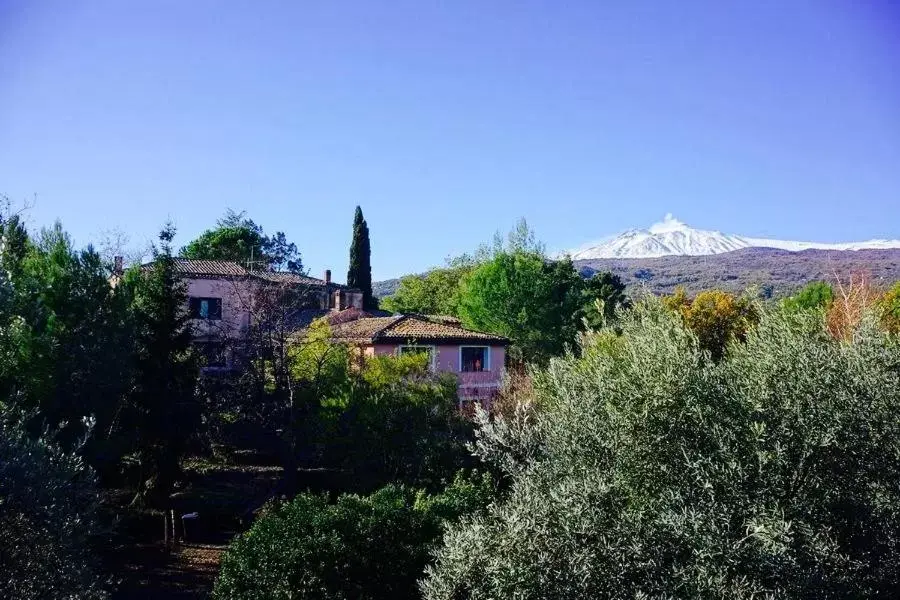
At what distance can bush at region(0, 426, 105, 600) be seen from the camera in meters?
9.12

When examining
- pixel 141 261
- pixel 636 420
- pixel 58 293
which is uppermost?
pixel 141 261

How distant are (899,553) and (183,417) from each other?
64.5 feet

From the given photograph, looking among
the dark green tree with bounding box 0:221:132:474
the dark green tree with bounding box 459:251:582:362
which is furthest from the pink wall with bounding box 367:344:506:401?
the dark green tree with bounding box 0:221:132:474

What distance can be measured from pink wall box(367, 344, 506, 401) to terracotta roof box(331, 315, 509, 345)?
440mm

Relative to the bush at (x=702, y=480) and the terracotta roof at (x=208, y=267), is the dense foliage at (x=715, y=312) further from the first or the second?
the terracotta roof at (x=208, y=267)

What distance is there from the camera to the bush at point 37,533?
9125mm

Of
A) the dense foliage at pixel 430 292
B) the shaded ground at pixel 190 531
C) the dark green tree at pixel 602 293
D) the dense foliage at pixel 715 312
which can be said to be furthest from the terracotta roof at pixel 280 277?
the dense foliage at pixel 715 312

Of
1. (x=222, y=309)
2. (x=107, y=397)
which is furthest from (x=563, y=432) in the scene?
(x=222, y=309)

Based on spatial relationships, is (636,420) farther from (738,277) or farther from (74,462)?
(738,277)

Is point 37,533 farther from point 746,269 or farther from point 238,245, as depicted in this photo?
point 746,269

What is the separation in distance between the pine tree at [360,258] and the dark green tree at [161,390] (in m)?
40.3

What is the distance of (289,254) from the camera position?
77125 millimetres

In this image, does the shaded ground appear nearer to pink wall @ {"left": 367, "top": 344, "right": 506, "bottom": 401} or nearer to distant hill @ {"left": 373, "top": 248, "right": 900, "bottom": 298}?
pink wall @ {"left": 367, "top": 344, "right": 506, "bottom": 401}

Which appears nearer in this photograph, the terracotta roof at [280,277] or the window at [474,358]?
A: the terracotta roof at [280,277]
